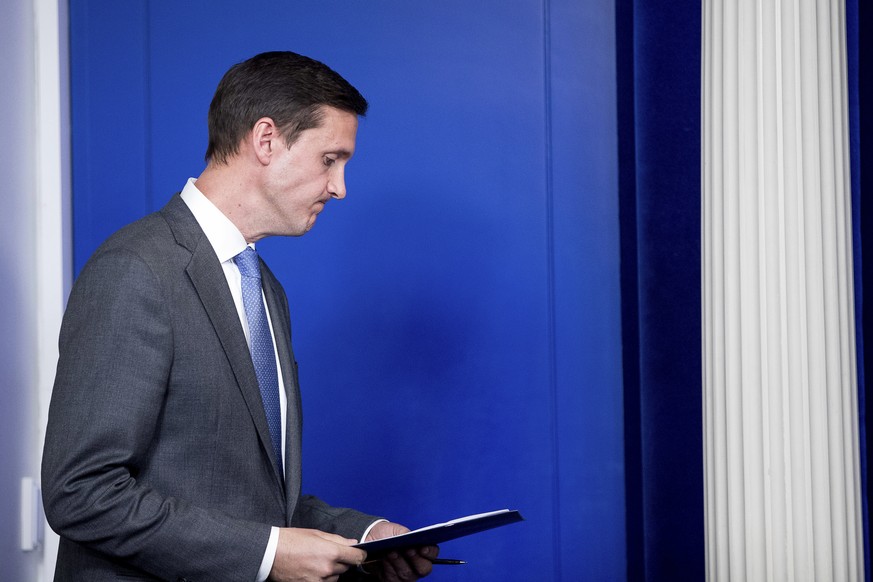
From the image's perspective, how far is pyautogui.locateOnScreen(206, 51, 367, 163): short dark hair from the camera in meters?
1.67

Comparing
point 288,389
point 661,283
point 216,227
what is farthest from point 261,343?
point 661,283

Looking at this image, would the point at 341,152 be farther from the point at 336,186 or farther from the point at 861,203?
the point at 861,203

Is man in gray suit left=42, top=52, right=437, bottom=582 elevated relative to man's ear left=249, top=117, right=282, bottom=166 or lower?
lower

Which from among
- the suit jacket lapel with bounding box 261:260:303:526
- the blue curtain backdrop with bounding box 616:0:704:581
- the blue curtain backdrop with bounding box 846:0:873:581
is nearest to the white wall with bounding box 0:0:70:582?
the suit jacket lapel with bounding box 261:260:303:526

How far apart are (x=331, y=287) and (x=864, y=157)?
1375mm

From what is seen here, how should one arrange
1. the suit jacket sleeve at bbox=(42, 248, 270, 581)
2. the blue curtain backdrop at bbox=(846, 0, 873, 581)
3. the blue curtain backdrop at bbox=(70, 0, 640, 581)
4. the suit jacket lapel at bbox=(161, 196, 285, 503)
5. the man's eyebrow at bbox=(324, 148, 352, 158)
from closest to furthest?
the suit jacket sleeve at bbox=(42, 248, 270, 581), the suit jacket lapel at bbox=(161, 196, 285, 503), the man's eyebrow at bbox=(324, 148, 352, 158), the blue curtain backdrop at bbox=(846, 0, 873, 581), the blue curtain backdrop at bbox=(70, 0, 640, 581)

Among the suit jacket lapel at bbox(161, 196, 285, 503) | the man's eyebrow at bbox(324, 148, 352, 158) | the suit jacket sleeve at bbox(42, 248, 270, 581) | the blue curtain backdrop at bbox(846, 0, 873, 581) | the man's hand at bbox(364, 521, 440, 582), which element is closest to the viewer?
the suit jacket sleeve at bbox(42, 248, 270, 581)

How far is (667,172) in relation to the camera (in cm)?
265

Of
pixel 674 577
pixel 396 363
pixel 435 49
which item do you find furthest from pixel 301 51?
pixel 674 577

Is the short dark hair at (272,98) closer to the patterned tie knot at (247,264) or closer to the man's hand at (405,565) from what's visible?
the patterned tie knot at (247,264)

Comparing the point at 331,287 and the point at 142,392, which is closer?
the point at 142,392

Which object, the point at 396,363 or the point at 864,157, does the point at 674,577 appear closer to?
the point at 396,363

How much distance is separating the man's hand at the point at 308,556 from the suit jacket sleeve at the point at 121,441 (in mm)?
37

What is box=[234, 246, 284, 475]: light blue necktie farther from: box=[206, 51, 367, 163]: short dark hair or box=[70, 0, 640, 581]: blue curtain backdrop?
box=[70, 0, 640, 581]: blue curtain backdrop
